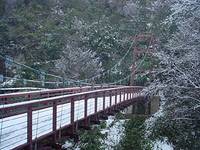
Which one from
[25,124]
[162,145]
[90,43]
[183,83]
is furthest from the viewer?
[90,43]

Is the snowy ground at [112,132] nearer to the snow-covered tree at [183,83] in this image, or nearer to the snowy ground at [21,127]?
the snow-covered tree at [183,83]

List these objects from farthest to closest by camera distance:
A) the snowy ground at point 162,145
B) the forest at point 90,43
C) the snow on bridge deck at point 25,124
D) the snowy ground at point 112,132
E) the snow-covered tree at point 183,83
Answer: the forest at point 90,43 → the snowy ground at point 112,132 → the snowy ground at point 162,145 → the snow-covered tree at point 183,83 → the snow on bridge deck at point 25,124

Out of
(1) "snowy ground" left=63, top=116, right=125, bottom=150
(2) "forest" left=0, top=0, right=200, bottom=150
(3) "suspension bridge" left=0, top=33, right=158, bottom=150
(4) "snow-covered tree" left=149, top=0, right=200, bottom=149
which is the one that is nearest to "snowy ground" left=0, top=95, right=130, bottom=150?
(3) "suspension bridge" left=0, top=33, right=158, bottom=150

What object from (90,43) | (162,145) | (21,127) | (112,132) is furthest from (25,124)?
(90,43)

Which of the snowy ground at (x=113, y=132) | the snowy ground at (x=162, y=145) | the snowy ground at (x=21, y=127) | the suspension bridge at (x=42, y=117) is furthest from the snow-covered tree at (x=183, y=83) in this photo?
the snowy ground at (x=21, y=127)

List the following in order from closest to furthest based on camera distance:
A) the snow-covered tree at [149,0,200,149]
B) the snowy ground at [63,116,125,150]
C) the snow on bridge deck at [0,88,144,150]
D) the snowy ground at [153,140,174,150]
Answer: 1. the snow on bridge deck at [0,88,144,150]
2. the snow-covered tree at [149,0,200,149]
3. the snowy ground at [153,140,174,150]
4. the snowy ground at [63,116,125,150]

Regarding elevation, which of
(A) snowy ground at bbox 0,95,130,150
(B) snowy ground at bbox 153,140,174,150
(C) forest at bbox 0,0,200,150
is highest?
(C) forest at bbox 0,0,200,150

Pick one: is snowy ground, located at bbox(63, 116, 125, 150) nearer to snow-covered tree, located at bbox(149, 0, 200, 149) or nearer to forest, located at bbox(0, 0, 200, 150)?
forest, located at bbox(0, 0, 200, 150)

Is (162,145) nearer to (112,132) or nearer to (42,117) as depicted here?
(112,132)

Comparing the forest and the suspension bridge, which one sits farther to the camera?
the forest

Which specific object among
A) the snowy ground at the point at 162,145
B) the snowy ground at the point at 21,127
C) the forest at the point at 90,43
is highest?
the forest at the point at 90,43

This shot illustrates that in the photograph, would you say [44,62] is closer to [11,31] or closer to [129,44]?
[11,31]

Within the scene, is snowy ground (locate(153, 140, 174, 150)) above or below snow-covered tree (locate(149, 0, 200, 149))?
below

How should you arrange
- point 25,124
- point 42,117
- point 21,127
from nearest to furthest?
point 21,127
point 25,124
point 42,117
